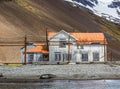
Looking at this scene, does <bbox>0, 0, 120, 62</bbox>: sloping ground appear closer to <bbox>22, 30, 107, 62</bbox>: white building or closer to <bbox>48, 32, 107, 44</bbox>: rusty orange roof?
<bbox>22, 30, 107, 62</bbox>: white building

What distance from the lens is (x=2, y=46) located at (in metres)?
90.4

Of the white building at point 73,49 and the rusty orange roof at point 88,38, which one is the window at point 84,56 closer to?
the white building at point 73,49

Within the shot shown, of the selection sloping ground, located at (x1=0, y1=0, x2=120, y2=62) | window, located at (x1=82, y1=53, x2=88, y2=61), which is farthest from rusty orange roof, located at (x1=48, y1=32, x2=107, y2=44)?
sloping ground, located at (x1=0, y1=0, x2=120, y2=62)

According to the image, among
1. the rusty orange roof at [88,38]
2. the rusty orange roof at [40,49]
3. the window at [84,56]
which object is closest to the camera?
the rusty orange roof at [88,38]

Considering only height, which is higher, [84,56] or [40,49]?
[40,49]

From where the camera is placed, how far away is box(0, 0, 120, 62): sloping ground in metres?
98.2

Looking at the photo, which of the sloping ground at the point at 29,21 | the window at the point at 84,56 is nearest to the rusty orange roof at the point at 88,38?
the window at the point at 84,56

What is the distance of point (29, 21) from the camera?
122938 mm

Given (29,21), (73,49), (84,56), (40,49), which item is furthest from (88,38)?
(29,21)

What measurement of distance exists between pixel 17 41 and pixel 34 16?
35.0 meters

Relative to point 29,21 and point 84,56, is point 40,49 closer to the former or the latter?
point 84,56

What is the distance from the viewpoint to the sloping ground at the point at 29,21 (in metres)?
98.2

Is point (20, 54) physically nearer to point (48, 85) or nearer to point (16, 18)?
point (16, 18)

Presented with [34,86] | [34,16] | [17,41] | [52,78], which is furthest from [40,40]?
[34,86]
